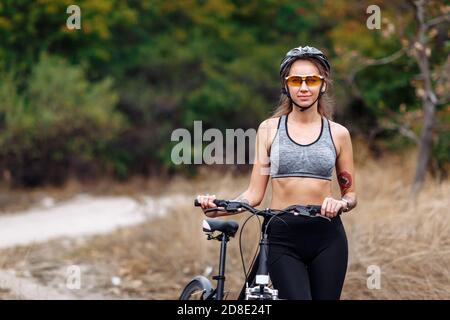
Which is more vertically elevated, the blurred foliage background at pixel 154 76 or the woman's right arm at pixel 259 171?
the blurred foliage background at pixel 154 76

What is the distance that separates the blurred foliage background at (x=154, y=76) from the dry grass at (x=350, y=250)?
11.4 feet

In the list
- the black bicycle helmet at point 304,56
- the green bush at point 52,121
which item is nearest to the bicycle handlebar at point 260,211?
the black bicycle helmet at point 304,56

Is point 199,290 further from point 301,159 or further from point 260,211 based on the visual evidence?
point 301,159

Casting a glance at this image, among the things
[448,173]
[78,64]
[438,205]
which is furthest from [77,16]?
[438,205]

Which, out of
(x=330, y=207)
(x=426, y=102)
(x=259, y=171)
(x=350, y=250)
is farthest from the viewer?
(x=426, y=102)

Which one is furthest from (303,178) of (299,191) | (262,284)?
(262,284)

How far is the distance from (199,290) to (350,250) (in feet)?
11.3

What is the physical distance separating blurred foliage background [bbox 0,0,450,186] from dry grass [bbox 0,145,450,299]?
3.48m

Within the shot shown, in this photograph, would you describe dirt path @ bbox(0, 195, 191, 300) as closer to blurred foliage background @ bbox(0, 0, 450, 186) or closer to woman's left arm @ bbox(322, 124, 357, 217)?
blurred foliage background @ bbox(0, 0, 450, 186)

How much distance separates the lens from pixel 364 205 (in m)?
9.40

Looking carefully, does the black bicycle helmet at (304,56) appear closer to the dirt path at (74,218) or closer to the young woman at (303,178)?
the young woman at (303,178)

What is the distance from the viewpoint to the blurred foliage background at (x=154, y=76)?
15070 mm

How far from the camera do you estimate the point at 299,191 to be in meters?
4.18

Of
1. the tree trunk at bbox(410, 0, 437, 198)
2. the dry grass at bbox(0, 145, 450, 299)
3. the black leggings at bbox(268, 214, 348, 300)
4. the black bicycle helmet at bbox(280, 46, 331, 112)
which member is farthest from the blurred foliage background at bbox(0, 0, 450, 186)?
the black leggings at bbox(268, 214, 348, 300)
